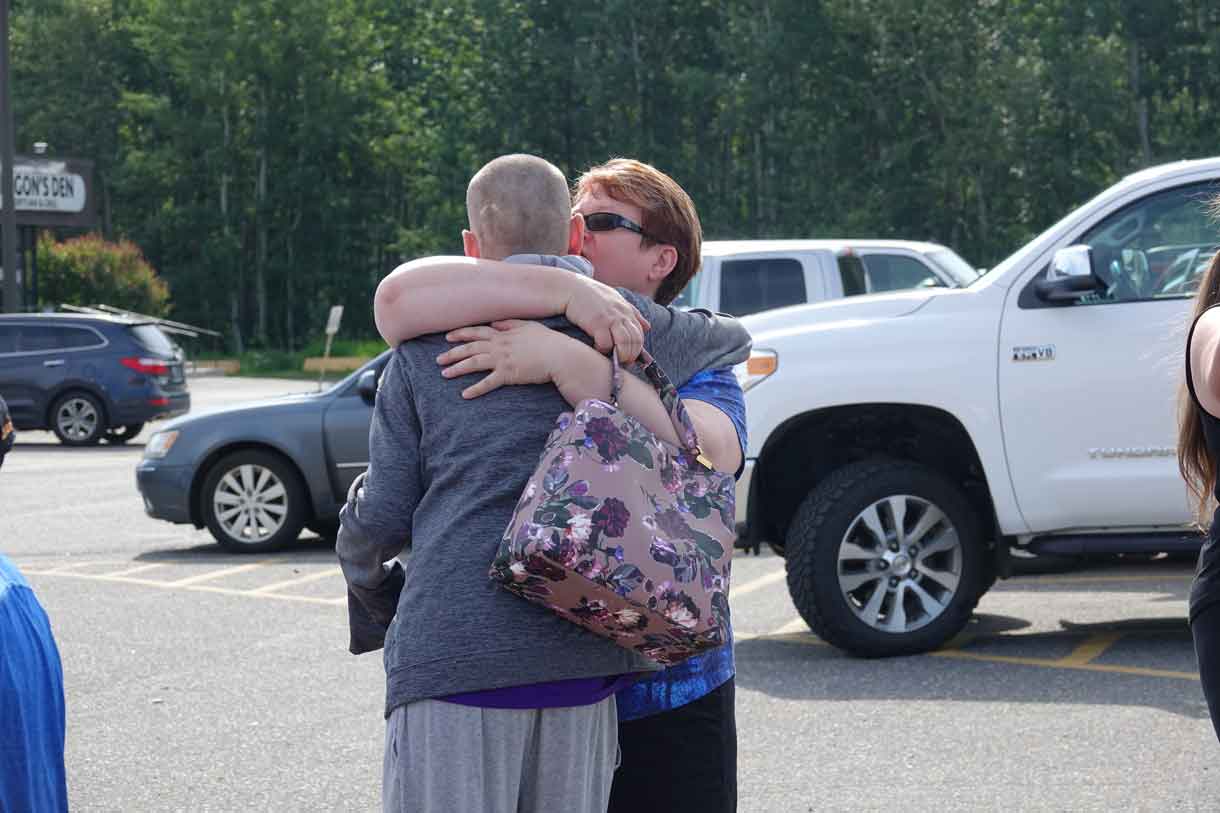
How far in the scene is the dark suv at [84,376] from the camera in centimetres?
2302

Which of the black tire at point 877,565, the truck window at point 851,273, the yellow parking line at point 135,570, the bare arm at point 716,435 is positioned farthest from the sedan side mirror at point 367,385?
the bare arm at point 716,435

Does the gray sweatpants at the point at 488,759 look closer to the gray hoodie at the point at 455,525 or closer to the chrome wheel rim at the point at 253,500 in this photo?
the gray hoodie at the point at 455,525

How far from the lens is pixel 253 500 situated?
1203cm

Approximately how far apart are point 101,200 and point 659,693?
243ft

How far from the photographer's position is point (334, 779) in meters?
5.80

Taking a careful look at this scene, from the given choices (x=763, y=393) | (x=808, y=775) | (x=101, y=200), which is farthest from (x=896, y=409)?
(x=101, y=200)

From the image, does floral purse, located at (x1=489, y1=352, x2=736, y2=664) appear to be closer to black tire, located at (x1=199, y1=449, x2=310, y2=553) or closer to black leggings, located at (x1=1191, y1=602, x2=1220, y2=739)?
black leggings, located at (x1=1191, y1=602, x2=1220, y2=739)

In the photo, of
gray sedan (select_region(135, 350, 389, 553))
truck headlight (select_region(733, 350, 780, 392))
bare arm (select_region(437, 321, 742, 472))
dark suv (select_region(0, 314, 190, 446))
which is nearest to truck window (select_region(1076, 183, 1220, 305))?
truck headlight (select_region(733, 350, 780, 392))

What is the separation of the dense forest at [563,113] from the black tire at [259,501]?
40.6 metres

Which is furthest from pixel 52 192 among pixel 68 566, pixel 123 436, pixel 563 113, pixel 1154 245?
pixel 1154 245

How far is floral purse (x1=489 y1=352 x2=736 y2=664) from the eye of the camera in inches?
99.7

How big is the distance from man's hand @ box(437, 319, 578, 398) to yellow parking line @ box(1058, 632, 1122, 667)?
5.32 m

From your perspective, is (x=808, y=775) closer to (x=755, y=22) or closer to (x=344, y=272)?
(x=755, y=22)

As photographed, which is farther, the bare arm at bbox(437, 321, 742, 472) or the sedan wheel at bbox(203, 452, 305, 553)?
the sedan wheel at bbox(203, 452, 305, 553)
